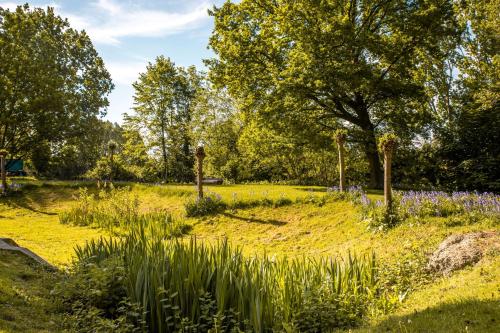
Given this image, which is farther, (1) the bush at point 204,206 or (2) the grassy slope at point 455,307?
(1) the bush at point 204,206

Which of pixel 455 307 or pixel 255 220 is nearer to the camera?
pixel 455 307

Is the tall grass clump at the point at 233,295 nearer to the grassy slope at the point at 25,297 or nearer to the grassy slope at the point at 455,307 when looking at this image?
the grassy slope at the point at 455,307

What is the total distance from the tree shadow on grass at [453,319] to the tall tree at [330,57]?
13216 mm

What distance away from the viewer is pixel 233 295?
17.1ft

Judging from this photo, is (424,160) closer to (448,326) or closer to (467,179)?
(467,179)

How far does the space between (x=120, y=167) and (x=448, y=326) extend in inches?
1436

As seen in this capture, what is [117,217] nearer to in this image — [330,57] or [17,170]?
[330,57]

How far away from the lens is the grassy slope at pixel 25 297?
4.44 meters

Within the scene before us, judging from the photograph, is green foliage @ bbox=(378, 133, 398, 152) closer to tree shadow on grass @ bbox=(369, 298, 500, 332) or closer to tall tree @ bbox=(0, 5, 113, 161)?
tree shadow on grass @ bbox=(369, 298, 500, 332)

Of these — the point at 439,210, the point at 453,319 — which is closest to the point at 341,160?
the point at 439,210

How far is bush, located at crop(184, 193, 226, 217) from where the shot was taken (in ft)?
48.7

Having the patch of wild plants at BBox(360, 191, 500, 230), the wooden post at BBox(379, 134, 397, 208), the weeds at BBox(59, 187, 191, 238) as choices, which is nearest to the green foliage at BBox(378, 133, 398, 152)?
the wooden post at BBox(379, 134, 397, 208)

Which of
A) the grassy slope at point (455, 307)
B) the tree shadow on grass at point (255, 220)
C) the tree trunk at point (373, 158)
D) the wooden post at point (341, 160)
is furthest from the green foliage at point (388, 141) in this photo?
the tree trunk at point (373, 158)

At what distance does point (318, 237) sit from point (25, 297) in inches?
313
